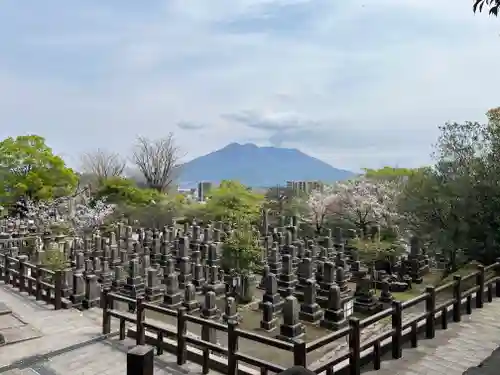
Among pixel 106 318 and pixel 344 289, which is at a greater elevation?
pixel 106 318

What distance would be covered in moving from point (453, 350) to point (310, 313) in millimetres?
7401

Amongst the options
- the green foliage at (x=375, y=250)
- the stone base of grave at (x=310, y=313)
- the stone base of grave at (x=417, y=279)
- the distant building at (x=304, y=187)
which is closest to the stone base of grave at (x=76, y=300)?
the stone base of grave at (x=310, y=313)

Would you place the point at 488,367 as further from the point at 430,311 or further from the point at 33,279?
the point at 33,279

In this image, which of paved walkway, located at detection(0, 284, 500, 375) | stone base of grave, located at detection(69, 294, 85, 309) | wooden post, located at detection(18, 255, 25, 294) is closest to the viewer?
paved walkway, located at detection(0, 284, 500, 375)

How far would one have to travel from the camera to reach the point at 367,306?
1567cm

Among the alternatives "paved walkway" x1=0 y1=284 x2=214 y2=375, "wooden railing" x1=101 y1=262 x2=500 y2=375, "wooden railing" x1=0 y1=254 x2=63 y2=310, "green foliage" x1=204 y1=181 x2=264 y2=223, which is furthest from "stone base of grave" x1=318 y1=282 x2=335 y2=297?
"green foliage" x1=204 y1=181 x2=264 y2=223

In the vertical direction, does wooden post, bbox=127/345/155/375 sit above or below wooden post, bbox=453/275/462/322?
above

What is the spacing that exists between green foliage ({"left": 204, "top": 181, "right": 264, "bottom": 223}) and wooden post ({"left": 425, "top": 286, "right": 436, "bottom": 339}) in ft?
72.3

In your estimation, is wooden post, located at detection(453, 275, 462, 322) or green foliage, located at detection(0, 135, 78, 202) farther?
green foliage, located at detection(0, 135, 78, 202)

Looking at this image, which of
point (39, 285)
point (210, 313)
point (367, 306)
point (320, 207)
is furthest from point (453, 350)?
point (320, 207)

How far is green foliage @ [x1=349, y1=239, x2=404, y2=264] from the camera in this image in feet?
65.6

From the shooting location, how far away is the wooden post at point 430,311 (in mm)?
7938

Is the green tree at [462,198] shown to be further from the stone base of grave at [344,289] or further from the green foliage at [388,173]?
the green foliage at [388,173]

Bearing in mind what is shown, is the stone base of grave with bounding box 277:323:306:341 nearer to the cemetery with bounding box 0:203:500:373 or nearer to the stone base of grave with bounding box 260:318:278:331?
the cemetery with bounding box 0:203:500:373
